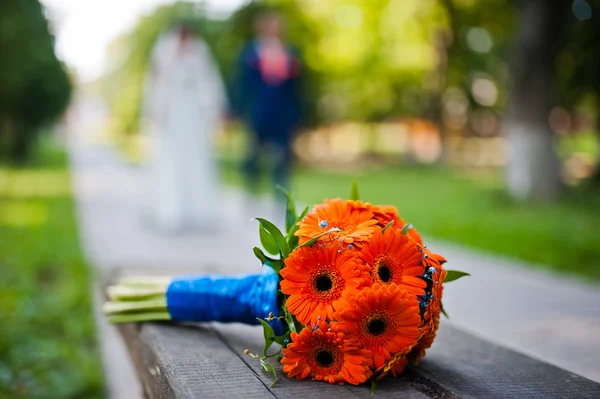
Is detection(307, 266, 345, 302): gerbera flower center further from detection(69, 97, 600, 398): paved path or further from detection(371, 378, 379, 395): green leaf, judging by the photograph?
detection(69, 97, 600, 398): paved path

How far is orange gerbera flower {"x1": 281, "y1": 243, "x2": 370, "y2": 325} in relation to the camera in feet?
5.82

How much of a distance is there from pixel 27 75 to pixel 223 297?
693 inches

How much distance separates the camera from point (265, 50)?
8.88 meters

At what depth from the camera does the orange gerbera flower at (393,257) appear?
182cm

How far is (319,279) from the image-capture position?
5.99 feet

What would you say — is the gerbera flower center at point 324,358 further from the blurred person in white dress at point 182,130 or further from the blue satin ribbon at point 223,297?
the blurred person in white dress at point 182,130

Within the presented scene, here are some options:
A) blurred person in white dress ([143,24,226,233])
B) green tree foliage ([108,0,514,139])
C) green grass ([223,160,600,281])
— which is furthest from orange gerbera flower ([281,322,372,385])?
green tree foliage ([108,0,514,139])

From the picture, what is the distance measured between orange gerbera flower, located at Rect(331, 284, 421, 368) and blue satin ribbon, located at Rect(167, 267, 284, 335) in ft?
1.14

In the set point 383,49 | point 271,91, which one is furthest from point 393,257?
point 383,49

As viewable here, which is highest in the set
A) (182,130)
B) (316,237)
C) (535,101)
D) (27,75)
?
(27,75)

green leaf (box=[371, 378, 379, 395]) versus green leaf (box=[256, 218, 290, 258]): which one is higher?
green leaf (box=[256, 218, 290, 258])

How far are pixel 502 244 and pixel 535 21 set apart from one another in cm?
554

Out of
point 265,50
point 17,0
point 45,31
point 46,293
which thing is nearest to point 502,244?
point 265,50

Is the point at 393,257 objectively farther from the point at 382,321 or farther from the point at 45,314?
the point at 45,314
